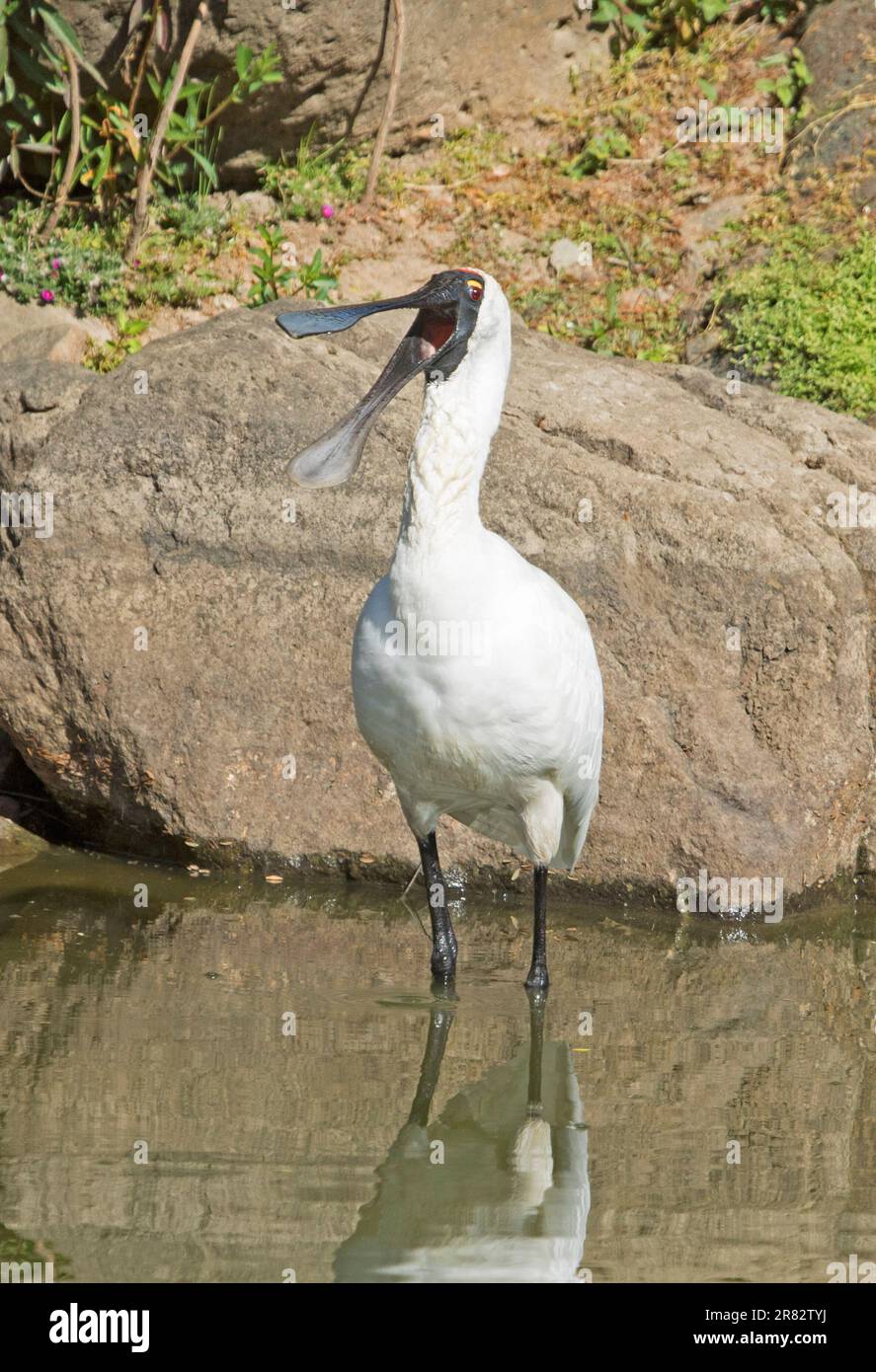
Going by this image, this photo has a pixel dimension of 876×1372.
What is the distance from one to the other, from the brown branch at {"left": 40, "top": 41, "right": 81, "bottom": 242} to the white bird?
17.7 ft

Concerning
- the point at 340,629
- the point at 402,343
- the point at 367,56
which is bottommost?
the point at 340,629

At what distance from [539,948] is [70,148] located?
6555 mm

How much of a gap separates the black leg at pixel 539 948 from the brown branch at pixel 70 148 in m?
6.06

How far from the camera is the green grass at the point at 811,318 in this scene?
841 cm

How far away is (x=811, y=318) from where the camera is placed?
869 centimetres

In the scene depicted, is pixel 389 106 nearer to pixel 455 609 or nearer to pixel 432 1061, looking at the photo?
pixel 455 609

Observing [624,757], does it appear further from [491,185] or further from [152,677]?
[491,185]

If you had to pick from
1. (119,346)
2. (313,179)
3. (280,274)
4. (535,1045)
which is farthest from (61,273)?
(535,1045)

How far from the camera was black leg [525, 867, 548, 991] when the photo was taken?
5.17 metres

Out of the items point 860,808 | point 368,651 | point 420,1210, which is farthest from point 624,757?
point 420,1210

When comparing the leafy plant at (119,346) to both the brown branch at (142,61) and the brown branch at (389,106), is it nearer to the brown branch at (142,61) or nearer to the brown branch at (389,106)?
the brown branch at (142,61)

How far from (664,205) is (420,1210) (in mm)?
8413

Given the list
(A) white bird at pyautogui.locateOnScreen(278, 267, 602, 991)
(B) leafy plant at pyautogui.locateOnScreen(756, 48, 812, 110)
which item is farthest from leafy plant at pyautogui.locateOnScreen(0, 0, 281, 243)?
(A) white bird at pyautogui.locateOnScreen(278, 267, 602, 991)

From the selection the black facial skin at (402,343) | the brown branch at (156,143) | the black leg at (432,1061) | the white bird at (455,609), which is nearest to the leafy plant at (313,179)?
the brown branch at (156,143)
